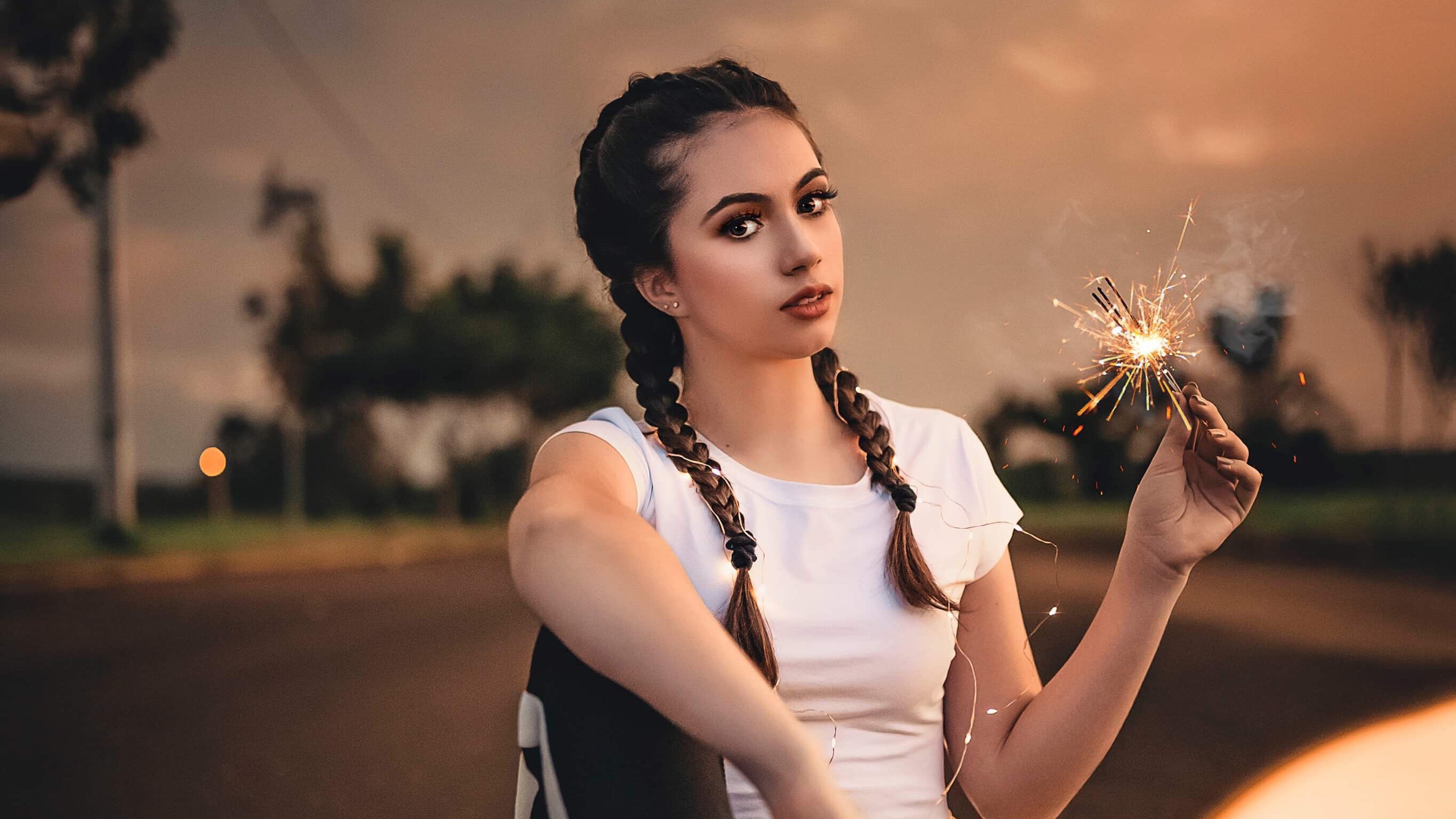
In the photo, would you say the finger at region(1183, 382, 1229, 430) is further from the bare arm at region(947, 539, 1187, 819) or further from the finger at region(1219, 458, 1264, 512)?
the bare arm at region(947, 539, 1187, 819)

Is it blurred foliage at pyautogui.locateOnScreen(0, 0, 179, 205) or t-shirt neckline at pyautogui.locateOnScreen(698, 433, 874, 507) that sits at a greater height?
blurred foliage at pyautogui.locateOnScreen(0, 0, 179, 205)

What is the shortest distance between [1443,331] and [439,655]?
235 inches

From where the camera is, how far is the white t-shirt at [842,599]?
167 centimetres

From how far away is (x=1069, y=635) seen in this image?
294 inches

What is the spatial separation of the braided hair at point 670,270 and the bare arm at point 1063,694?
0.17m

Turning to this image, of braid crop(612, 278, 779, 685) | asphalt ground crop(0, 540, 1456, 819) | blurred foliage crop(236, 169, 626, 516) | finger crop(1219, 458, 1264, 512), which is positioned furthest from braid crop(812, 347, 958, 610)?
blurred foliage crop(236, 169, 626, 516)

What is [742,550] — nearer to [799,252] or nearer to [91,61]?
[799,252]

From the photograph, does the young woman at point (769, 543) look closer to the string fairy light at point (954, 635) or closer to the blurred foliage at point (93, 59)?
the string fairy light at point (954, 635)

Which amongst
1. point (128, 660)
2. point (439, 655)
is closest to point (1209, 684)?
point (439, 655)

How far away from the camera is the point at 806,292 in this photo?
1703 millimetres

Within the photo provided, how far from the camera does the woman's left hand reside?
4.92 feet

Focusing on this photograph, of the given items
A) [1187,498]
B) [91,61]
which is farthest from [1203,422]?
[91,61]

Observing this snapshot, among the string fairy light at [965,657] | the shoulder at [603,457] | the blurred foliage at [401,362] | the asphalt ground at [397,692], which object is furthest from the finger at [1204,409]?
the blurred foliage at [401,362]

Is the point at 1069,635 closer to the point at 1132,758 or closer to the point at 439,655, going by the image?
the point at 1132,758
